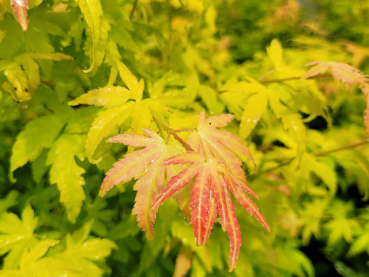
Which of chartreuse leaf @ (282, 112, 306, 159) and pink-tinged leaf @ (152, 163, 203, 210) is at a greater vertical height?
pink-tinged leaf @ (152, 163, 203, 210)

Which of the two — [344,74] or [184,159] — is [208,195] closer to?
[184,159]

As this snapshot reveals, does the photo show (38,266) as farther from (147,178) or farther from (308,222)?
(308,222)

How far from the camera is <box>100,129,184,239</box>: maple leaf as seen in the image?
0.47 meters

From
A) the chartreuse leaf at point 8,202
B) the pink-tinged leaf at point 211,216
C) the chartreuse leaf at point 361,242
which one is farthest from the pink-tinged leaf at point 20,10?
the chartreuse leaf at point 361,242

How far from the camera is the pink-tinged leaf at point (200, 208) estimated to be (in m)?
0.37

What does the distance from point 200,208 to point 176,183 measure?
0.20ft

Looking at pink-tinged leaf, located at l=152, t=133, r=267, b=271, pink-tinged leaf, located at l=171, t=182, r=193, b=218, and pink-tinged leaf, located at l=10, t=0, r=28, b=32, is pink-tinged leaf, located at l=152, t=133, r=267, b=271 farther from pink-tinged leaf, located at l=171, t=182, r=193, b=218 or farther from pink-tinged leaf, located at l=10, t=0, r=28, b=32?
pink-tinged leaf, located at l=10, t=0, r=28, b=32

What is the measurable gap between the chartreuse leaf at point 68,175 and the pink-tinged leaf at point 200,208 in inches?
18.3

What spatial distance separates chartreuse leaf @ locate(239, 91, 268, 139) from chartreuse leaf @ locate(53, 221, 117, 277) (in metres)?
0.61

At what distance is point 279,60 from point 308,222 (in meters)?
0.88

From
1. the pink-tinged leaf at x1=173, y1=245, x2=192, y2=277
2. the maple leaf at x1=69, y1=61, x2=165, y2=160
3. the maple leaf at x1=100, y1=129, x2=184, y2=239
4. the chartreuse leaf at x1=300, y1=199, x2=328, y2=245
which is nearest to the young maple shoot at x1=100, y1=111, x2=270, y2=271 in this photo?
the maple leaf at x1=100, y1=129, x2=184, y2=239

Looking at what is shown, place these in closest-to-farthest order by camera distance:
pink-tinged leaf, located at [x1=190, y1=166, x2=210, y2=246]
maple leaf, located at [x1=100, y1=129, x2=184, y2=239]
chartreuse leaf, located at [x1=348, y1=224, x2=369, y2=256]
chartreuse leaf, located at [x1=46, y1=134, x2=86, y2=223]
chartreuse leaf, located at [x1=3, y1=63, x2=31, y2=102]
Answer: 1. pink-tinged leaf, located at [x1=190, y1=166, x2=210, y2=246]
2. maple leaf, located at [x1=100, y1=129, x2=184, y2=239]
3. chartreuse leaf, located at [x1=3, y1=63, x2=31, y2=102]
4. chartreuse leaf, located at [x1=46, y1=134, x2=86, y2=223]
5. chartreuse leaf, located at [x1=348, y1=224, x2=369, y2=256]

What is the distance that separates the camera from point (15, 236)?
32.8 inches

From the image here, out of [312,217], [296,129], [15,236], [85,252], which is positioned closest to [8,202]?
[15,236]
